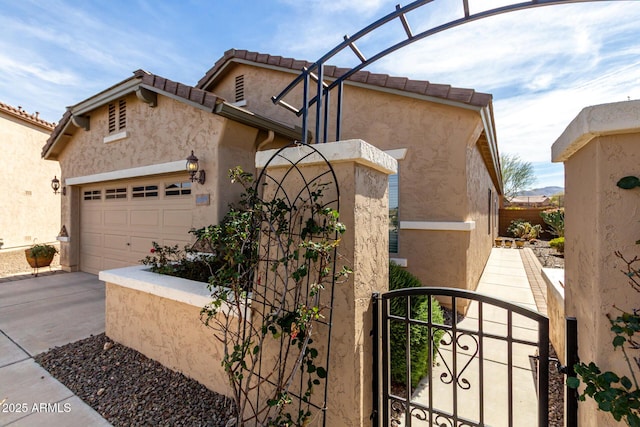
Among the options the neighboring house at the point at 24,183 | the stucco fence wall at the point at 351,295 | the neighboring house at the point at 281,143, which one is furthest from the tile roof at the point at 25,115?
the stucco fence wall at the point at 351,295

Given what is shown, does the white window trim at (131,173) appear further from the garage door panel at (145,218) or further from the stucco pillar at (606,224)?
the stucco pillar at (606,224)

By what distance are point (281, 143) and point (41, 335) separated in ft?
17.5

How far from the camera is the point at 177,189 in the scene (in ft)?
20.4

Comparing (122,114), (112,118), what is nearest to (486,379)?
(122,114)

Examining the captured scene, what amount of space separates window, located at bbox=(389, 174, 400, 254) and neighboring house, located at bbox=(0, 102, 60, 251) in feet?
52.5

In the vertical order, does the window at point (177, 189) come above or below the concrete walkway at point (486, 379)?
above

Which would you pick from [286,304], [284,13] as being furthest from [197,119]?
[286,304]

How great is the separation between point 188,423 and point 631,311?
10.8 feet

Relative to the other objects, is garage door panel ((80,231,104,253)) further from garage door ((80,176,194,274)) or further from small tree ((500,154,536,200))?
small tree ((500,154,536,200))

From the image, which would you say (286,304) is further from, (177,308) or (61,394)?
(61,394)

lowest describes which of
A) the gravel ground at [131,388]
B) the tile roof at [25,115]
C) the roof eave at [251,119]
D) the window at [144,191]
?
the gravel ground at [131,388]

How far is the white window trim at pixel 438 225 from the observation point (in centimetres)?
530

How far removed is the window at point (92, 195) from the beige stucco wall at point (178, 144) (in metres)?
0.60

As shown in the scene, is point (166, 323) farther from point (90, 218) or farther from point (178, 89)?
point (90, 218)
